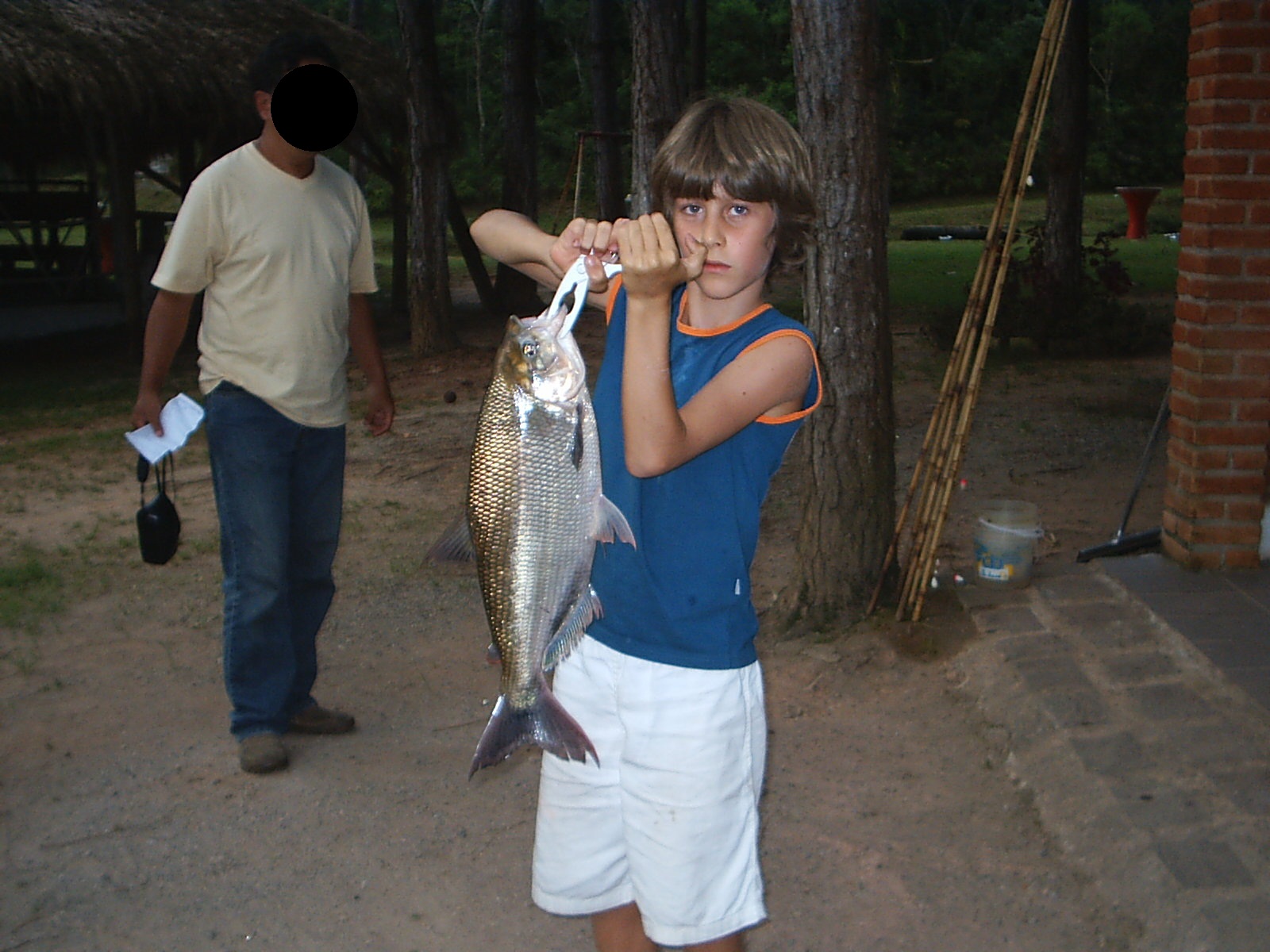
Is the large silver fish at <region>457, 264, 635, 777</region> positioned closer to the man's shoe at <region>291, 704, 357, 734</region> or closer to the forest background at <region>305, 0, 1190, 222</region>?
the man's shoe at <region>291, 704, 357, 734</region>

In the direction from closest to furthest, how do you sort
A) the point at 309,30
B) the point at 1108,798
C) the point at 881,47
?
the point at 1108,798 → the point at 881,47 → the point at 309,30

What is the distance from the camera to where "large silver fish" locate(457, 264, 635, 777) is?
73.5 inches

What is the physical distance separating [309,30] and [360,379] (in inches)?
214

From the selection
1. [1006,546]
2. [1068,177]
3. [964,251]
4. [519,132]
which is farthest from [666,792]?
[964,251]

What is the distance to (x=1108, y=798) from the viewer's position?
3.46 m

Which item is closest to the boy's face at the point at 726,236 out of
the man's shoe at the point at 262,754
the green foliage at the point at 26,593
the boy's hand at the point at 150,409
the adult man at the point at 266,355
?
the adult man at the point at 266,355

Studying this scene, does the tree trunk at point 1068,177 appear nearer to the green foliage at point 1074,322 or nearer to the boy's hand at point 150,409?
the green foliage at point 1074,322

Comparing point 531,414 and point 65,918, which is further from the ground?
point 531,414

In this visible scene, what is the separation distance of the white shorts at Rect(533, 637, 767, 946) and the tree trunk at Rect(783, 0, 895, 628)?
264 centimetres

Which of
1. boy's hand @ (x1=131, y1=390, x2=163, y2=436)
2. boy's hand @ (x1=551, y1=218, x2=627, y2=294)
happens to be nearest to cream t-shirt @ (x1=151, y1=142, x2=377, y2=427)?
boy's hand @ (x1=131, y1=390, x2=163, y2=436)

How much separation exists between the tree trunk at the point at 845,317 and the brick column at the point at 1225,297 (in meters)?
1.15

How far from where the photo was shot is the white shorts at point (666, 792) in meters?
2.13

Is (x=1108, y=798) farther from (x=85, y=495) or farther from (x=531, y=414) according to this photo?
(x=85, y=495)

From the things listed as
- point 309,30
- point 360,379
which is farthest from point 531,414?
point 309,30
